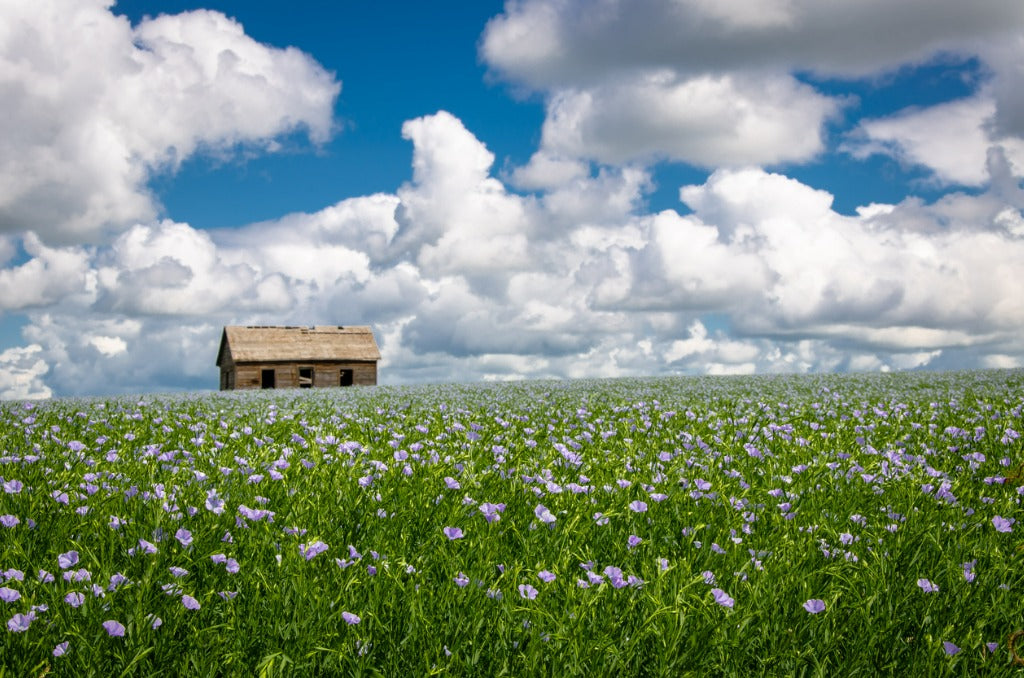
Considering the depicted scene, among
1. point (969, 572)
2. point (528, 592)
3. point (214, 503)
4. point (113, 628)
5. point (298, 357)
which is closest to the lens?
point (113, 628)

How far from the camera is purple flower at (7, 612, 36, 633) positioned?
10.1 feet

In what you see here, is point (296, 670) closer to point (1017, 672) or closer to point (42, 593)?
point (42, 593)

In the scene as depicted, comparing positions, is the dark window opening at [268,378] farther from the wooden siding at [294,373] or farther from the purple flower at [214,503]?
the purple flower at [214,503]

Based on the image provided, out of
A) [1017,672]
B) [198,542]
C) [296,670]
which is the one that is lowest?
[1017,672]

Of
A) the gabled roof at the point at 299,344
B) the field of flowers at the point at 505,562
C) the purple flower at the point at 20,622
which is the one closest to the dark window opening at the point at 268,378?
the gabled roof at the point at 299,344

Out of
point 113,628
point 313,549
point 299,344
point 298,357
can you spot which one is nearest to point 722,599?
point 313,549

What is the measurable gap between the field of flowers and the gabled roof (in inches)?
1577

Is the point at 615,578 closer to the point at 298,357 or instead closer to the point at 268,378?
the point at 298,357

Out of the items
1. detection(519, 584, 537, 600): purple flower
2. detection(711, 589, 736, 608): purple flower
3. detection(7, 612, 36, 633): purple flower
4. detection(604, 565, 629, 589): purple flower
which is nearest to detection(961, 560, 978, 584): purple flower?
detection(711, 589, 736, 608): purple flower

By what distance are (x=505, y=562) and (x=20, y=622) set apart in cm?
237

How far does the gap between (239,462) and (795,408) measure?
9.16 metres

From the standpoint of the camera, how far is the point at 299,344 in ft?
158

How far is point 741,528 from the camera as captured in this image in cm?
513

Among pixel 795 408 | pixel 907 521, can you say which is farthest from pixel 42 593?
pixel 795 408
